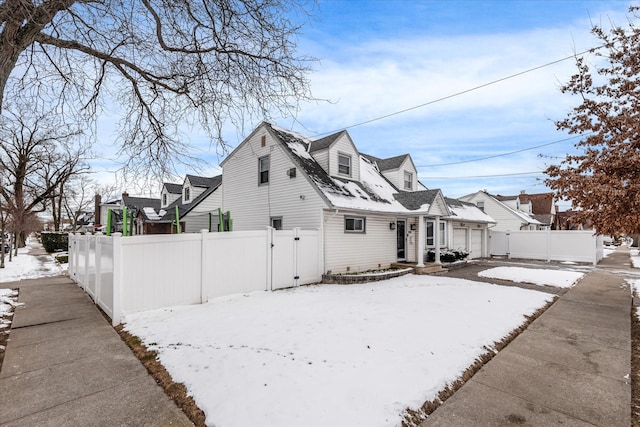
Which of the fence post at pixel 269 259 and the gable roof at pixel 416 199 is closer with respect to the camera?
the fence post at pixel 269 259

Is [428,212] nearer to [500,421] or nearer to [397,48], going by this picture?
[397,48]

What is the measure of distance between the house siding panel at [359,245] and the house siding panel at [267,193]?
2.59 ft

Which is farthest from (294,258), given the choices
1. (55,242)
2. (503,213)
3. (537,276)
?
(503,213)

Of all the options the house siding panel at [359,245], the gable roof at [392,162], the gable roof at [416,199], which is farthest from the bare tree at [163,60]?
the gable roof at [392,162]

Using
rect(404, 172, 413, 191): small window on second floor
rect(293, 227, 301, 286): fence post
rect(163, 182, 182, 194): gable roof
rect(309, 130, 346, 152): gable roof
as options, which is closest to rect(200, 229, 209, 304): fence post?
rect(293, 227, 301, 286): fence post

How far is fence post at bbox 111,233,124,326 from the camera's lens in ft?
19.7

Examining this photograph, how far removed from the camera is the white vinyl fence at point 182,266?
630cm

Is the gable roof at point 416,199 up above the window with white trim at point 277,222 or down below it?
above

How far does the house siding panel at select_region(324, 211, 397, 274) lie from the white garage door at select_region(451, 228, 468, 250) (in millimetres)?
7261

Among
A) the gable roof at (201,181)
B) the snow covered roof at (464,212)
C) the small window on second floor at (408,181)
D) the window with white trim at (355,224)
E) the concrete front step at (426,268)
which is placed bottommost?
the concrete front step at (426,268)

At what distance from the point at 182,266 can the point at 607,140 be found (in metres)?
10.1

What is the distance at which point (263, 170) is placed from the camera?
13656 mm

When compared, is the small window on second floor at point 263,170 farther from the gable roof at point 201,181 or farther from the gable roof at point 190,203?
the gable roof at point 201,181

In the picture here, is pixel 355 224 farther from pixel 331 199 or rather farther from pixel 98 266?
pixel 98 266
